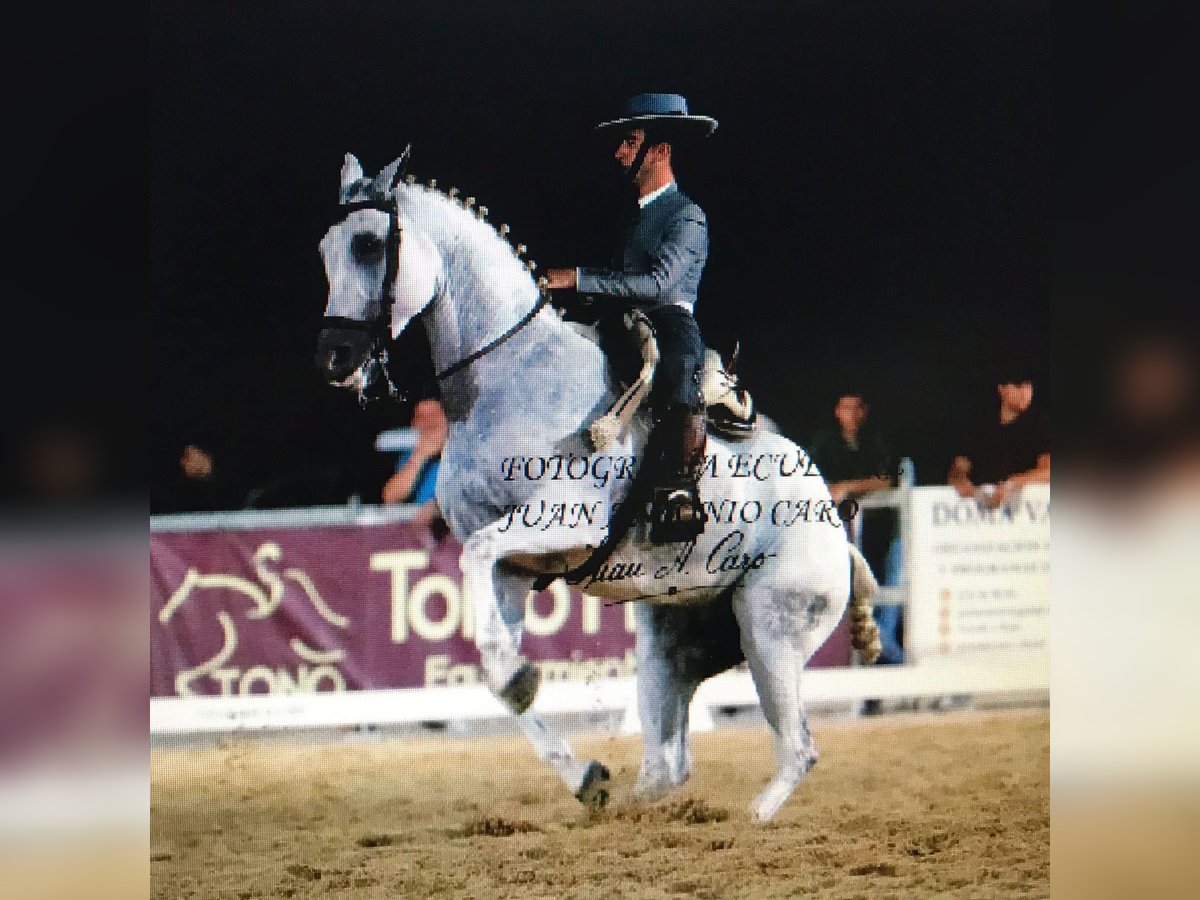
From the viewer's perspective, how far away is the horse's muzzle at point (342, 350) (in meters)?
3.46

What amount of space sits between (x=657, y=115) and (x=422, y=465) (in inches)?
44.5

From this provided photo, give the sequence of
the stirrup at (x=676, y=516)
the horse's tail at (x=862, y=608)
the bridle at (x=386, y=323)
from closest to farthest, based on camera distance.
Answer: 1. the bridle at (x=386, y=323)
2. the stirrup at (x=676, y=516)
3. the horse's tail at (x=862, y=608)

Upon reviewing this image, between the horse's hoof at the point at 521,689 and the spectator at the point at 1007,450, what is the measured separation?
1.30 m

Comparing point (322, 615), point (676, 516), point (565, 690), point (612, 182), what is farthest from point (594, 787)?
point (612, 182)

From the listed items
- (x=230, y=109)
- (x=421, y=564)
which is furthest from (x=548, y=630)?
(x=230, y=109)

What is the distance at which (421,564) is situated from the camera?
3.54 meters

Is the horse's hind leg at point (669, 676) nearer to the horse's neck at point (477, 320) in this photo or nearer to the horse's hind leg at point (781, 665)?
the horse's hind leg at point (781, 665)

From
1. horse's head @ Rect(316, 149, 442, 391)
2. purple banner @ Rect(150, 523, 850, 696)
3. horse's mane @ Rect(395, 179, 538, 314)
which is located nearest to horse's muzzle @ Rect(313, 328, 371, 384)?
horse's head @ Rect(316, 149, 442, 391)

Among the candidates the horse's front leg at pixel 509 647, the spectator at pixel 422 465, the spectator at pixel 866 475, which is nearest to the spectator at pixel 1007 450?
the spectator at pixel 866 475

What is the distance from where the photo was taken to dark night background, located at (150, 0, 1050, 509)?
3.46 m

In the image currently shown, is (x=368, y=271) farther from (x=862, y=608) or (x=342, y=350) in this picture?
(x=862, y=608)

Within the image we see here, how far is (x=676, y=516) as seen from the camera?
3.57m
